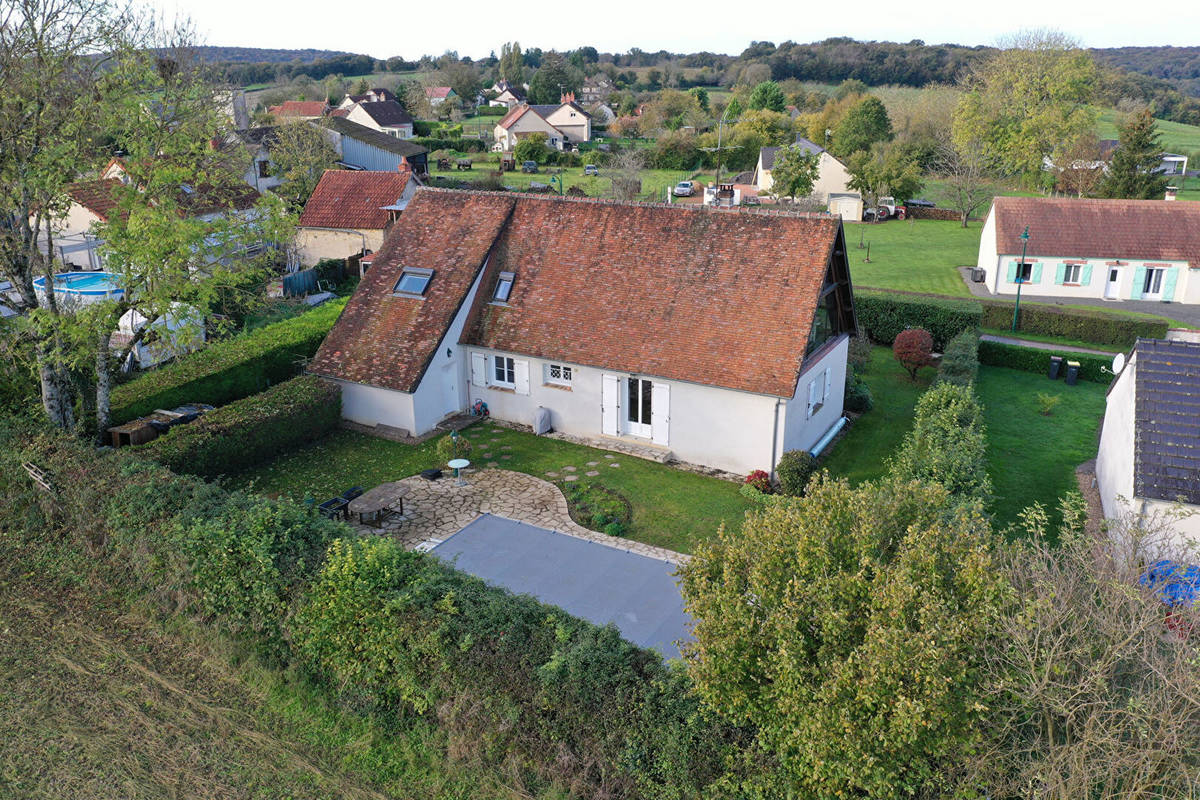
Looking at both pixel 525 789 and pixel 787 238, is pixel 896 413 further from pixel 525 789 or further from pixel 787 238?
pixel 525 789

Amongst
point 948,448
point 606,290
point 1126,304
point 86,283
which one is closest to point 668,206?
point 606,290

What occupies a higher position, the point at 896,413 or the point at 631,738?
the point at 631,738

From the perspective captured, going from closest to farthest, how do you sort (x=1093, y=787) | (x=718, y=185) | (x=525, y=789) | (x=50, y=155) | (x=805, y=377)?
(x=1093, y=787) < (x=525, y=789) < (x=50, y=155) < (x=805, y=377) < (x=718, y=185)

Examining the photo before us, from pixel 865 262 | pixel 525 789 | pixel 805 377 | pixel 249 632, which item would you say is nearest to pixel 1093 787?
pixel 525 789

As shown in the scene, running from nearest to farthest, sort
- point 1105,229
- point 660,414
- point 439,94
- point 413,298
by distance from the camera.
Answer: point 660,414 < point 413,298 < point 1105,229 < point 439,94

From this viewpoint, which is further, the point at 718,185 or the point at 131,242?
the point at 718,185

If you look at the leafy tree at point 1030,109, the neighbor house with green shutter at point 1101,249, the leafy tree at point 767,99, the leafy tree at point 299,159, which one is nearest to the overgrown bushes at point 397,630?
the neighbor house with green shutter at point 1101,249

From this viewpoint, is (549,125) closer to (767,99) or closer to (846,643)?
(767,99)
